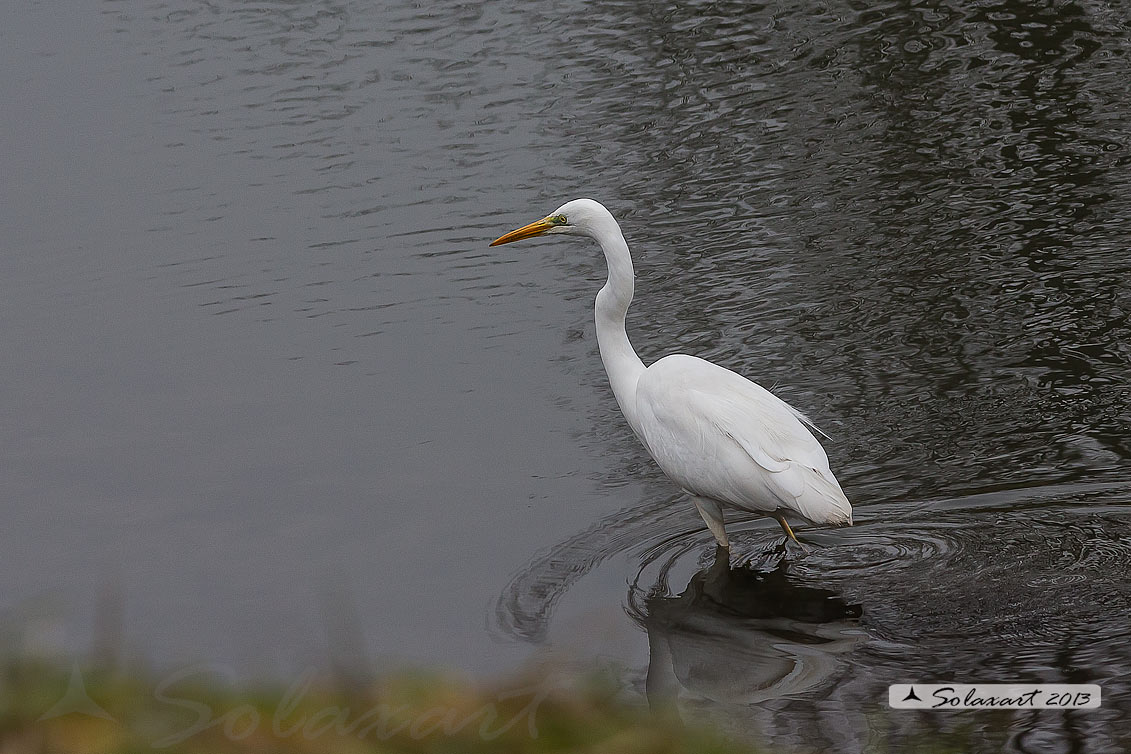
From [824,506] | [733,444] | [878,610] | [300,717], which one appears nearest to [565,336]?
[733,444]

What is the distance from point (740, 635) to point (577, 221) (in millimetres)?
2314

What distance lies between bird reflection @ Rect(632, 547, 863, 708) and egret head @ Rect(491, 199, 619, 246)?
1773mm

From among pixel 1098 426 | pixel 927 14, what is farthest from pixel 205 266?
pixel 927 14

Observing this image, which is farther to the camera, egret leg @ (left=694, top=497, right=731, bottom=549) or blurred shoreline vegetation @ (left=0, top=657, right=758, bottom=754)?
egret leg @ (left=694, top=497, right=731, bottom=549)

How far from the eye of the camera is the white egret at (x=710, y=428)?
6.38 metres

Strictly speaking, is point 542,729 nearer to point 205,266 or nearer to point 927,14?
point 205,266

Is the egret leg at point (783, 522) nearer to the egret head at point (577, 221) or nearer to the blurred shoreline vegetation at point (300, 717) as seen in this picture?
the egret head at point (577, 221)

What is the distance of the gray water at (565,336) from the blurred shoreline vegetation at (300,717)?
0.72ft

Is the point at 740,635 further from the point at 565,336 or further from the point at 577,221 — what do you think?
the point at 565,336

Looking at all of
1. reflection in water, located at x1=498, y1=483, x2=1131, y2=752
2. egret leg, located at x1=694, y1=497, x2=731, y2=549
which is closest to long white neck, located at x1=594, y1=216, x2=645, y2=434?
egret leg, located at x1=694, y1=497, x2=731, y2=549

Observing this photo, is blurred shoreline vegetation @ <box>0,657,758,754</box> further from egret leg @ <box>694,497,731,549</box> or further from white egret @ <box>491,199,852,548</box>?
egret leg @ <box>694,497,731,549</box>

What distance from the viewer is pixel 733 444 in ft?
21.5

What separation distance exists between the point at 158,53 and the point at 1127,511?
39.2 feet

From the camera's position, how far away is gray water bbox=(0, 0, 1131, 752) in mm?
6270
